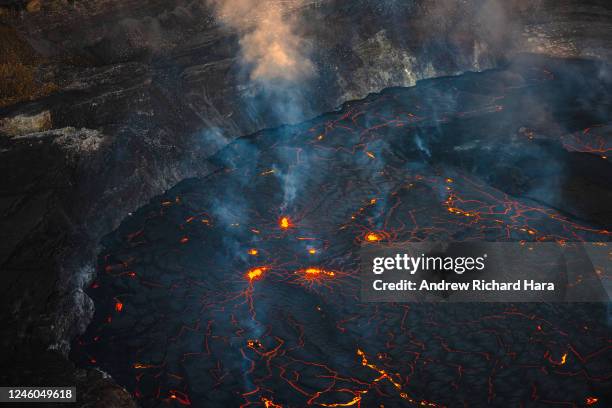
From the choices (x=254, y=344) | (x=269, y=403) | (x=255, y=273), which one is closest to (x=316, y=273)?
(x=255, y=273)

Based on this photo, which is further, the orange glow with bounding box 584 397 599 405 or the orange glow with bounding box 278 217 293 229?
the orange glow with bounding box 278 217 293 229

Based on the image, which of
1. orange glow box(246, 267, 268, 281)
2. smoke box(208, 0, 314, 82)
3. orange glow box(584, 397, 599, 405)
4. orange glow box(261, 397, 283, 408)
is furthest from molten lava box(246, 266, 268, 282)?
smoke box(208, 0, 314, 82)

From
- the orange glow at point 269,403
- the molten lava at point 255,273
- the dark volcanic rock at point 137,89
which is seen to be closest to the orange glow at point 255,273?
the molten lava at point 255,273

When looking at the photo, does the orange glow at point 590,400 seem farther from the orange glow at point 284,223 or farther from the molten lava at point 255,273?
the orange glow at point 284,223

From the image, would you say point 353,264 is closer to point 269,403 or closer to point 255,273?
point 255,273

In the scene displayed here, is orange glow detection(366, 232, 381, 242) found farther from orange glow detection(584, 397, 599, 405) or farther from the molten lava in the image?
orange glow detection(584, 397, 599, 405)

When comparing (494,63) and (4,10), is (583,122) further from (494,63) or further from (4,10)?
(4,10)

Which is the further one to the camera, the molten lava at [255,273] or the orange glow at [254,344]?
the molten lava at [255,273]
